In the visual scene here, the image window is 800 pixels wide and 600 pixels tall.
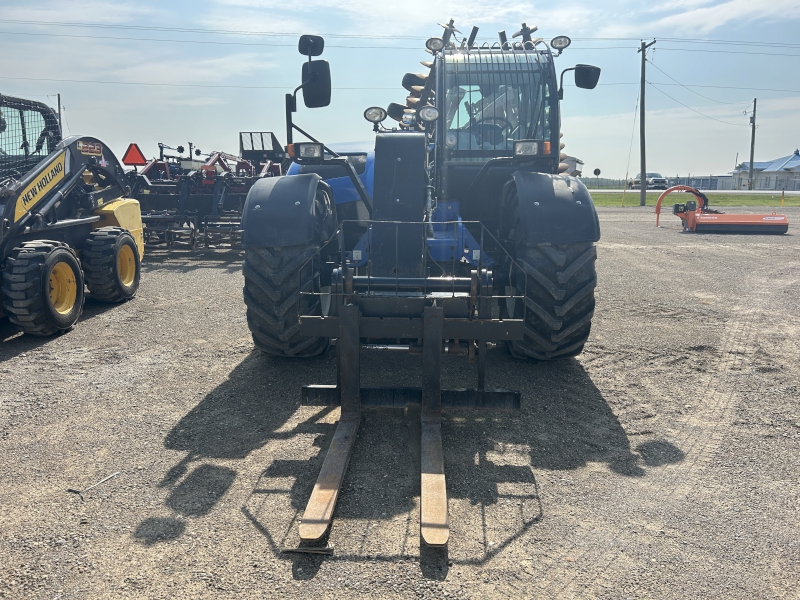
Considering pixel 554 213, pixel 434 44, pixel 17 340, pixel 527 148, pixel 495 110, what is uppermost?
pixel 434 44

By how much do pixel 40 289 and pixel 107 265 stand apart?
179cm

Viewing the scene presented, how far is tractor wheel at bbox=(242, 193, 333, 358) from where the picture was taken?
506 centimetres

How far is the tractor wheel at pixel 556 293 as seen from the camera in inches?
196

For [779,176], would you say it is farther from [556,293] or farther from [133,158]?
[556,293]

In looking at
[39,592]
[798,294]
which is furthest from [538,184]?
[798,294]

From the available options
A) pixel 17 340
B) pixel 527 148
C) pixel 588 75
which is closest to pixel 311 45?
pixel 527 148

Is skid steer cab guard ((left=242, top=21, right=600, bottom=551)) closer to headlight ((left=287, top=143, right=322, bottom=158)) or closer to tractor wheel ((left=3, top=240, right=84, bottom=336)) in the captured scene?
headlight ((left=287, top=143, right=322, bottom=158))

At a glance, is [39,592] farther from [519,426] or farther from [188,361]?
[188,361]

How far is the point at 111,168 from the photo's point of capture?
32.0 ft

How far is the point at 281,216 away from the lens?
5102 mm

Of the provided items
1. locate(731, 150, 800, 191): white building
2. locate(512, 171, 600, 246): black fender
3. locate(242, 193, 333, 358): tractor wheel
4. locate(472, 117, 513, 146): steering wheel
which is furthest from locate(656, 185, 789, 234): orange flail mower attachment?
locate(731, 150, 800, 191): white building

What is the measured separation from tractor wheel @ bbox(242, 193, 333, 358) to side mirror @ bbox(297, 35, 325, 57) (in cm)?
138

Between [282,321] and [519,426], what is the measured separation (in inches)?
79.5

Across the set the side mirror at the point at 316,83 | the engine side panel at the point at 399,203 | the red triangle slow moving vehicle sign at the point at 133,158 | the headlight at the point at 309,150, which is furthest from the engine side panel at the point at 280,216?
the red triangle slow moving vehicle sign at the point at 133,158
